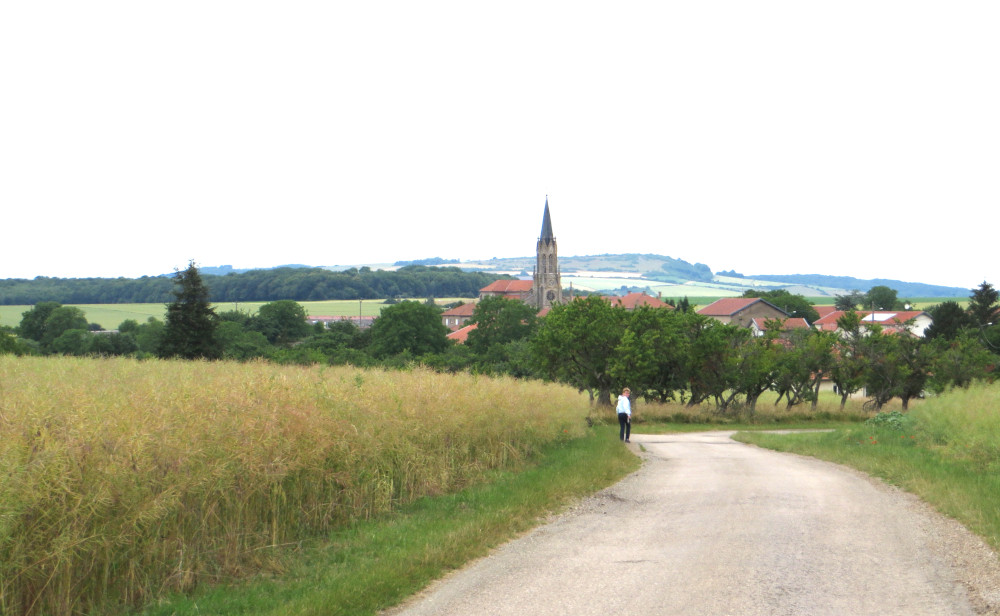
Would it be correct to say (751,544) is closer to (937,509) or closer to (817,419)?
(937,509)

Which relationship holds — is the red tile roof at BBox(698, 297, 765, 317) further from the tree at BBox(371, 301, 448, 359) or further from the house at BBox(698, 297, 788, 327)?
the tree at BBox(371, 301, 448, 359)

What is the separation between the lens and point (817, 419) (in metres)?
42.3

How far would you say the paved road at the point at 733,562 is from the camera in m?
7.19

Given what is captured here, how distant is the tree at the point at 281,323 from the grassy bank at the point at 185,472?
101 meters

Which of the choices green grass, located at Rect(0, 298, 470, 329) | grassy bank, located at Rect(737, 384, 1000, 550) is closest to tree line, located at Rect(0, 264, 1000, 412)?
grassy bank, located at Rect(737, 384, 1000, 550)

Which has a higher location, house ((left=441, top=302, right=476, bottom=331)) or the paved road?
the paved road

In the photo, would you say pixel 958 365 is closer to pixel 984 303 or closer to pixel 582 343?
pixel 582 343

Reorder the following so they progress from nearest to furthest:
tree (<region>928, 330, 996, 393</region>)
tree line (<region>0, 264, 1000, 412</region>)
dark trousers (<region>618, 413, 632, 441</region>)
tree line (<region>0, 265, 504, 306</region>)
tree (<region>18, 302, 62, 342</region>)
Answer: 1. dark trousers (<region>618, 413, 632, 441</region>)
2. tree line (<region>0, 264, 1000, 412</region>)
3. tree (<region>928, 330, 996, 393</region>)
4. tree (<region>18, 302, 62, 342</region>)
5. tree line (<region>0, 265, 504, 306</region>)

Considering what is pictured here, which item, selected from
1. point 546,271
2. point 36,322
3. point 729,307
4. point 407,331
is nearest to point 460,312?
point 546,271

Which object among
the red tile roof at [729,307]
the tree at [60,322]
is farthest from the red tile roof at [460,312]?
the tree at [60,322]

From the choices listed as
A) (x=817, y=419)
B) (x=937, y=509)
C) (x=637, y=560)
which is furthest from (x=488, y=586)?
(x=817, y=419)

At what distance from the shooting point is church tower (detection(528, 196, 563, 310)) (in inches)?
7461

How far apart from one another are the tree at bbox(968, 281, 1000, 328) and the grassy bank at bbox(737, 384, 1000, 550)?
2996 inches

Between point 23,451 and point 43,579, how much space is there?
3.40 ft
